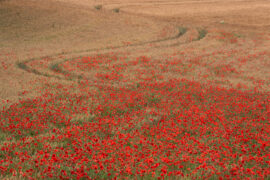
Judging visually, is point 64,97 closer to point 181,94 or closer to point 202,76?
point 181,94

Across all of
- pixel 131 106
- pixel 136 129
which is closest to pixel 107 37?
pixel 131 106

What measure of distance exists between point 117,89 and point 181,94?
314 cm

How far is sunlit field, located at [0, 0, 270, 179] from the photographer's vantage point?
26.5ft

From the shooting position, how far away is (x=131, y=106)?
1363 centimetres

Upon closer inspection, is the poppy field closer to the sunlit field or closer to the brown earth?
the sunlit field

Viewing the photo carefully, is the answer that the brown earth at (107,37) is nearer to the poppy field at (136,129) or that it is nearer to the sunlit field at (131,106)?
the sunlit field at (131,106)

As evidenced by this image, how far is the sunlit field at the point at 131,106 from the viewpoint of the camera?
318 inches

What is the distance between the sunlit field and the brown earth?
168 mm

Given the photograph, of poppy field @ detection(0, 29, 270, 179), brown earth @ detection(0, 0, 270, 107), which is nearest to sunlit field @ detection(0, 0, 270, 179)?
poppy field @ detection(0, 29, 270, 179)

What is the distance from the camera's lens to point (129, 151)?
863cm

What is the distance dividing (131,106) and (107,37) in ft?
80.6

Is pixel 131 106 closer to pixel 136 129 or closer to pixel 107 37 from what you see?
pixel 136 129

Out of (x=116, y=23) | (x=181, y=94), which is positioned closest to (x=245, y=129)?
(x=181, y=94)

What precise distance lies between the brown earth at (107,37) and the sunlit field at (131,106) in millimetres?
168
